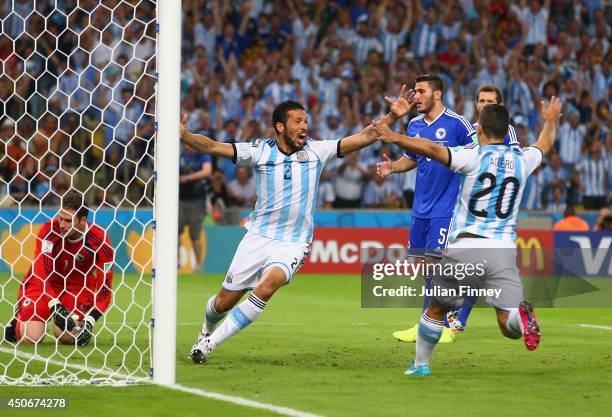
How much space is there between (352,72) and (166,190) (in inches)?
599

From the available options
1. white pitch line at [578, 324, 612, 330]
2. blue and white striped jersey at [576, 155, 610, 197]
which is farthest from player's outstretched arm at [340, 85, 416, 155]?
blue and white striped jersey at [576, 155, 610, 197]

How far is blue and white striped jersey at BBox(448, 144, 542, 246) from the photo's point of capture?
27.1 feet

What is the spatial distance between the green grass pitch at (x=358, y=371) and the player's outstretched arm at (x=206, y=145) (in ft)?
4.57

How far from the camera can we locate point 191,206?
719 inches

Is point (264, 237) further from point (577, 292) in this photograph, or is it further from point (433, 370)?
point (577, 292)

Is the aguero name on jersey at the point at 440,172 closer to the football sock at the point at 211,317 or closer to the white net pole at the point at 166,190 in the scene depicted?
the football sock at the point at 211,317

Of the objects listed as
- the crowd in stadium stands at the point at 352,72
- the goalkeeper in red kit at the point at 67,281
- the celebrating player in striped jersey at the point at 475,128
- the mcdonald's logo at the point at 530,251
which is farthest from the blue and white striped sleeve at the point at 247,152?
the crowd in stadium stands at the point at 352,72

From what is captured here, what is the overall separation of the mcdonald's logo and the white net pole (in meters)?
11.2

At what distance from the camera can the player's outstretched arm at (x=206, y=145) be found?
8613mm

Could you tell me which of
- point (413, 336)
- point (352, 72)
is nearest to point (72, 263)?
point (413, 336)

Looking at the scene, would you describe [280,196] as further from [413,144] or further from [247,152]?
[413,144]

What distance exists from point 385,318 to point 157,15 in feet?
20.2

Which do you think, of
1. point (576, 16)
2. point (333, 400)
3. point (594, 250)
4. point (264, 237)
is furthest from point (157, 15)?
point (576, 16)

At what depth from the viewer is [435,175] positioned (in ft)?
36.3
